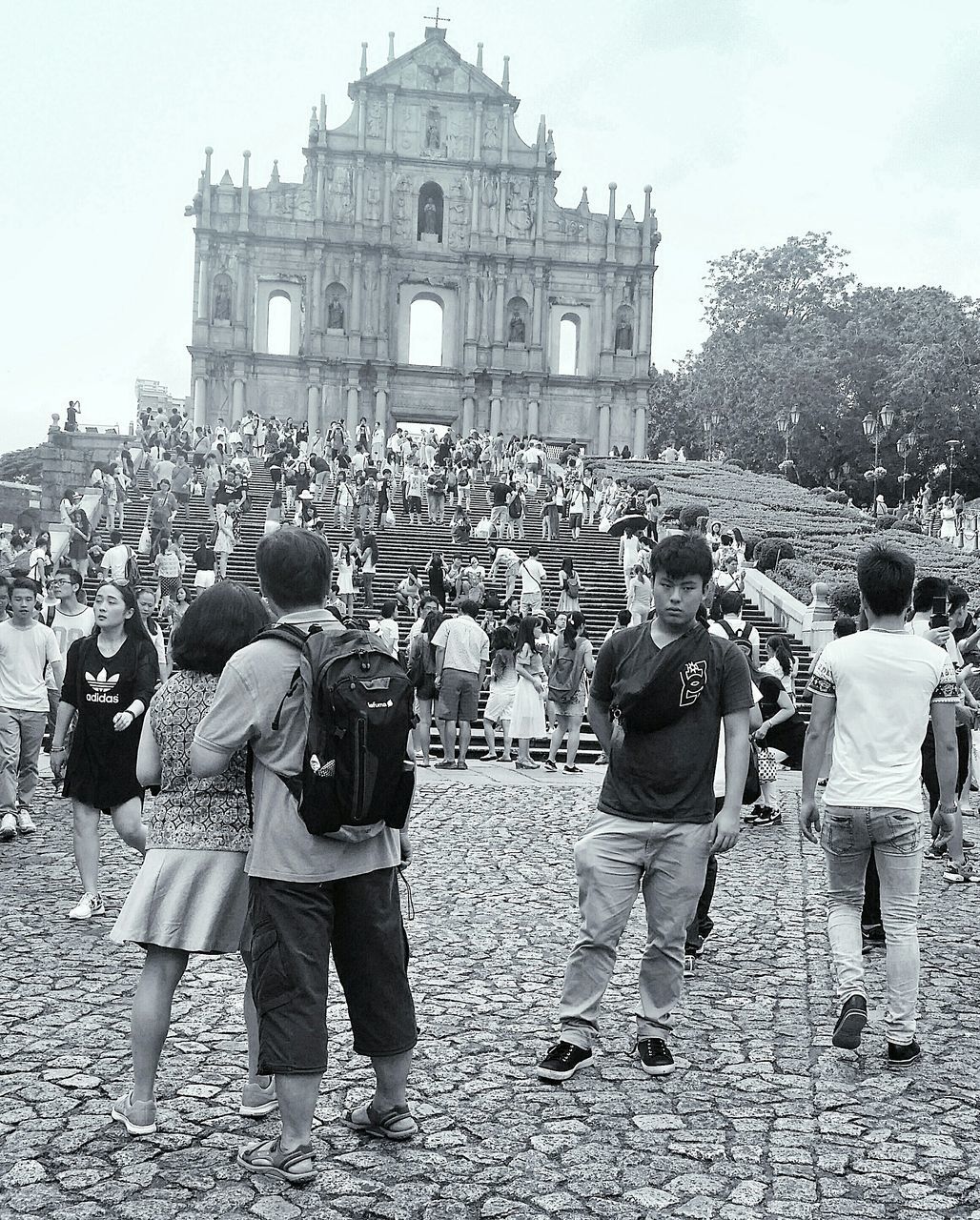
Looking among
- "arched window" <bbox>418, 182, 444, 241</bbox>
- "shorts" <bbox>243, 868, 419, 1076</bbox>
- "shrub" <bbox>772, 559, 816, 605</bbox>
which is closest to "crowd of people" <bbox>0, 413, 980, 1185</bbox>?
"shorts" <bbox>243, 868, 419, 1076</bbox>

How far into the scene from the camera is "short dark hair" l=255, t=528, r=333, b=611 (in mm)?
3895

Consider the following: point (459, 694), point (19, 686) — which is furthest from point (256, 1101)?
point (459, 694)

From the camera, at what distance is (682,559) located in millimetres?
4684

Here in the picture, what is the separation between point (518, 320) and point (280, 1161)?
52361 mm

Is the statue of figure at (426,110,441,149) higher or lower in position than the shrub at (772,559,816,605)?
higher

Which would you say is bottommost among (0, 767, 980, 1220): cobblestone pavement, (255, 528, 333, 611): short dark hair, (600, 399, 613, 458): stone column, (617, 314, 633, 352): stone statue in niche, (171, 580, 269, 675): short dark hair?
(0, 767, 980, 1220): cobblestone pavement

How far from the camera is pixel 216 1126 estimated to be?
4.03 meters

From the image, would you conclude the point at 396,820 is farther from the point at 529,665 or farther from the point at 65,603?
the point at 529,665

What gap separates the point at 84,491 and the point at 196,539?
Answer: 2939mm

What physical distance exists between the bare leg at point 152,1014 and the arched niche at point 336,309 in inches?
2011

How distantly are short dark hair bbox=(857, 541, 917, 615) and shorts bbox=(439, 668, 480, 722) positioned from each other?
28.8 ft

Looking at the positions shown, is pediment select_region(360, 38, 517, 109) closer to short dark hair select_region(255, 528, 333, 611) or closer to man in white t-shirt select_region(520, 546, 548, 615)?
man in white t-shirt select_region(520, 546, 548, 615)

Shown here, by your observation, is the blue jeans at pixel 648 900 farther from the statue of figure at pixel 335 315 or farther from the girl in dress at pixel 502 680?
the statue of figure at pixel 335 315

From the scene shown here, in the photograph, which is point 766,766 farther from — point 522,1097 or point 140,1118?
point 140,1118
